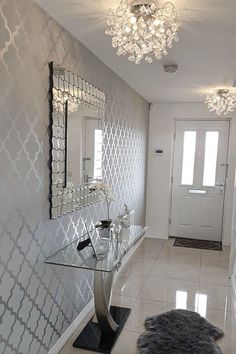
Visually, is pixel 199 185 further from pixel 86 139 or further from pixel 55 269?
pixel 55 269

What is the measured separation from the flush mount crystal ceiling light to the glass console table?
1392 mm

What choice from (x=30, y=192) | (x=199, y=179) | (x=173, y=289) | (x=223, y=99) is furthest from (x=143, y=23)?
(x=199, y=179)

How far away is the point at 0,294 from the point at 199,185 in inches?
160

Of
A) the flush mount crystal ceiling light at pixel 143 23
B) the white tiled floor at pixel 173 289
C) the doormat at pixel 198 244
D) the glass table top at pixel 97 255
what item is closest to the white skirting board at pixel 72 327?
the white tiled floor at pixel 173 289

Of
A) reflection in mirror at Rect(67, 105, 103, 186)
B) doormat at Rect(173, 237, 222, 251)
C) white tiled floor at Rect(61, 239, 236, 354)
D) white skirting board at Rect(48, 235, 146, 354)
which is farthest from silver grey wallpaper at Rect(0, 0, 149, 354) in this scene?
doormat at Rect(173, 237, 222, 251)

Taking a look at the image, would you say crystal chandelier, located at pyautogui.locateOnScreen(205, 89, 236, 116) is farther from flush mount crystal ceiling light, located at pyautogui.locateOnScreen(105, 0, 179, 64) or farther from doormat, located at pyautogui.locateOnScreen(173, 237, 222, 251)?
flush mount crystal ceiling light, located at pyautogui.locateOnScreen(105, 0, 179, 64)

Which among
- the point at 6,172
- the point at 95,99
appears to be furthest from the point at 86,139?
the point at 6,172

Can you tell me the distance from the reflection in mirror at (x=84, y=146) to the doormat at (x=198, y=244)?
2.62m

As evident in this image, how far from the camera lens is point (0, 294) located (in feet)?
5.20

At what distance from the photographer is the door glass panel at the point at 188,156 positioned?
5.03 m

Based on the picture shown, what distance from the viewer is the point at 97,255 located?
2.19 m

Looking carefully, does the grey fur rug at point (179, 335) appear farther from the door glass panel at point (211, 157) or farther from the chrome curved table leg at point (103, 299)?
the door glass panel at point (211, 157)

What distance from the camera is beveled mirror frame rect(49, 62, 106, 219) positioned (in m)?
2.02

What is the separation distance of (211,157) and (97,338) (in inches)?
137
